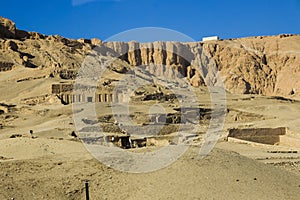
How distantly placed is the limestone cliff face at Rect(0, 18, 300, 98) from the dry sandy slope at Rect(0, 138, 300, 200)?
45023 mm

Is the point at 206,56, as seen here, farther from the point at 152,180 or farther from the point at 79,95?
the point at 152,180

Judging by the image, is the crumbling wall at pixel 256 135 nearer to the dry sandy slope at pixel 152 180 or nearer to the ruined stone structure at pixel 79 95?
the dry sandy slope at pixel 152 180

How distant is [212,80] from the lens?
7744 centimetres

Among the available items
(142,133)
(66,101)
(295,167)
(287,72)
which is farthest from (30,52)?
(295,167)

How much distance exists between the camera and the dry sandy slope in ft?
29.9

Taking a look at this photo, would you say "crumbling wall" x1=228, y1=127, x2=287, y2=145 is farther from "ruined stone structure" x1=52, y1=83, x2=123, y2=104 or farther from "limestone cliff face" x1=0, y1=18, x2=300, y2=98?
"limestone cliff face" x1=0, y1=18, x2=300, y2=98

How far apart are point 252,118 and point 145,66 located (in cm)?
4850

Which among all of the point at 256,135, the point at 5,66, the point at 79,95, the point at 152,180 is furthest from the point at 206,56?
the point at 152,180

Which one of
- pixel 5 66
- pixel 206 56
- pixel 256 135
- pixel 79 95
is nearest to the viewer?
pixel 256 135

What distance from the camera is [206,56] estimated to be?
8338cm

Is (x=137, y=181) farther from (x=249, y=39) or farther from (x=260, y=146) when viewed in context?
(x=249, y=39)

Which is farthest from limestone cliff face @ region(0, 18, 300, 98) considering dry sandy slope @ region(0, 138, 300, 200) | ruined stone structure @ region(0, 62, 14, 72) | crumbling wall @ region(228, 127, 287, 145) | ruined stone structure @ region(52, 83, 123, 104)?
dry sandy slope @ region(0, 138, 300, 200)

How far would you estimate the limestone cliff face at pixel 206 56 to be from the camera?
196ft

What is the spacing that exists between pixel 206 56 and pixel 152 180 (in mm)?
75182
